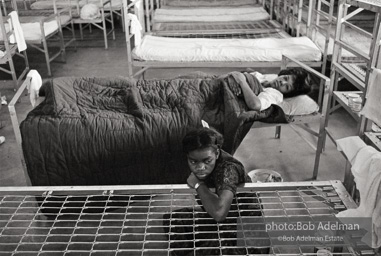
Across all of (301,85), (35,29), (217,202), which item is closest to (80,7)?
(35,29)

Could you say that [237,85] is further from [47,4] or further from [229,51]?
[47,4]

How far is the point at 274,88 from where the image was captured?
3.40 meters

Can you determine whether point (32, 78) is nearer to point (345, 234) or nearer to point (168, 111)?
point (168, 111)

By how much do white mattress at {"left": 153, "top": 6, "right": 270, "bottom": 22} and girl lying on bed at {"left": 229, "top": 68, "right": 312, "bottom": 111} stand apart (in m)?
3.55

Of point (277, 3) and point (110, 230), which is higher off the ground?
point (277, 3)

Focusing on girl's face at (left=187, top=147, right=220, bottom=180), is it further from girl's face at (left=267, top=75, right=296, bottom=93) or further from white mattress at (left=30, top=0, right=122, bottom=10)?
white mattress at (left=30, top=0, right=122, bottom=10)

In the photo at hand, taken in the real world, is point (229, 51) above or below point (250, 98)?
below

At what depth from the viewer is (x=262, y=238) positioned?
5.68 ft

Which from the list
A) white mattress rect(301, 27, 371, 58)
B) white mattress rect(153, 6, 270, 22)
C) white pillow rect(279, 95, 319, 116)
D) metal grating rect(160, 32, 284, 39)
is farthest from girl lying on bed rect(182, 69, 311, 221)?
white mattress rect(153, 6, 270, 22)

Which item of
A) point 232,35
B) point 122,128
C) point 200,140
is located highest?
point 200,140

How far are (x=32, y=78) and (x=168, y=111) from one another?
3.79 ft

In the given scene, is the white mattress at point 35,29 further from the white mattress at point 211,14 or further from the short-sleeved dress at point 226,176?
A: the short-sleeved dress at point 226,176

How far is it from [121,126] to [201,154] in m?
0.99

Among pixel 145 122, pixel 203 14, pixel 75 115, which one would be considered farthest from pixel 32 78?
pixel 203 14
